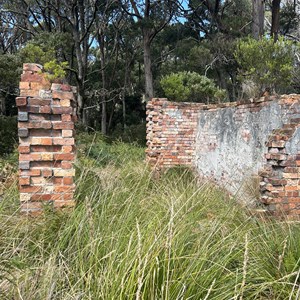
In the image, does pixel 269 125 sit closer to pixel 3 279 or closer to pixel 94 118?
pixel 3 279

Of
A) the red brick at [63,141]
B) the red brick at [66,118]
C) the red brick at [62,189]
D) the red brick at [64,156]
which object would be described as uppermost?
the red brick at [66,118]

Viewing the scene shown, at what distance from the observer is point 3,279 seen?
1981 millimetres

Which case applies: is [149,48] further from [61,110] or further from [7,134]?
[61,110]

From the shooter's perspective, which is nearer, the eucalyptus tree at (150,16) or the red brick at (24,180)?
the red brick at (24,180)

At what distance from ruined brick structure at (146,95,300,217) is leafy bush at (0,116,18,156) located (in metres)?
6.70

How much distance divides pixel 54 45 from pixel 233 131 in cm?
1151

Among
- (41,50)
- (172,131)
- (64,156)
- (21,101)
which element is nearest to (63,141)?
(64,156)

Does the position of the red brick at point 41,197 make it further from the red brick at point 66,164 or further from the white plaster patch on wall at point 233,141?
the white plaster patch on wall at point 233,141

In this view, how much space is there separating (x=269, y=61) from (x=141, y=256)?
10.2 metres

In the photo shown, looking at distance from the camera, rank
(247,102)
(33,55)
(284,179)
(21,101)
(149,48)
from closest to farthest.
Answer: (21,101)
(284,179)
(247,102)
(33,55)
(149,48)

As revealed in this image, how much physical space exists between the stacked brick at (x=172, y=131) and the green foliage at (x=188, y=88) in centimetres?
679

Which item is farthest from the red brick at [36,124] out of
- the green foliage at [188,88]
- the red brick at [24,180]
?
the green foliage at [188,88]

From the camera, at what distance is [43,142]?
10.4 feet

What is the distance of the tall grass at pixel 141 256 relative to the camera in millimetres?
1916
